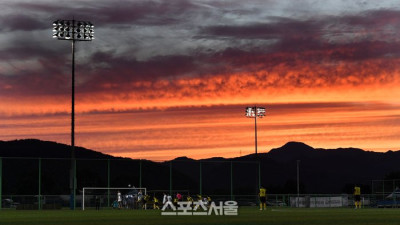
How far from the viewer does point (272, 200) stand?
3381 inches

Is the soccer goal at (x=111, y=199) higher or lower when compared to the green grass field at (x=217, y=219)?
higher

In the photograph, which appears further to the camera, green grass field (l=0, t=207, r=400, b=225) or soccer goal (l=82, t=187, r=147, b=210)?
soccer goal (l=82, t=187, r=147, b=210)

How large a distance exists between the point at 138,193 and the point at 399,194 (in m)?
23.6

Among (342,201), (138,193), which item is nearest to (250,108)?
(342,201)

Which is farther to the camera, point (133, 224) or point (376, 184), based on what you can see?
point (376, 184)

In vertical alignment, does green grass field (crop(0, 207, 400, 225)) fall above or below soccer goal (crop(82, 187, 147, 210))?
below

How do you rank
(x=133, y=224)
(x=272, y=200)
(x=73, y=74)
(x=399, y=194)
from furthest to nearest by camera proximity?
1. (x=272, y=200)
2. (x=399, y=194)
3. (x=73, y=74)
4. (x=133, y=224)

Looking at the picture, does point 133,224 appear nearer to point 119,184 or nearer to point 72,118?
point 72,118

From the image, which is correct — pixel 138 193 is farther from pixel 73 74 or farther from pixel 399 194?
pixel 399 194

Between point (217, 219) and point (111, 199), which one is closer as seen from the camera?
point (217, 219)

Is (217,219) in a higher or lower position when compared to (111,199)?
lower

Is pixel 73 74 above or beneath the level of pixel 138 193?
above

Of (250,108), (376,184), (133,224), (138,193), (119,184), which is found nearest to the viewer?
(133,224)

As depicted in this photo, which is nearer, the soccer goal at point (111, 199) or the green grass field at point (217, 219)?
the green grass field at point (217, 219)
